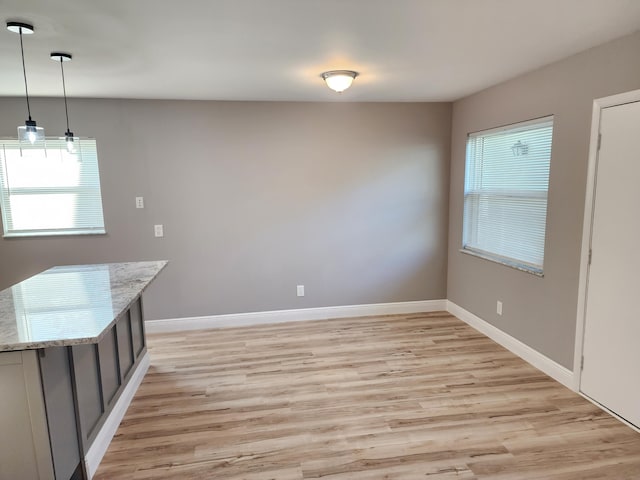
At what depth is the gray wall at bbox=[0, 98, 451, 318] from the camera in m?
3.80

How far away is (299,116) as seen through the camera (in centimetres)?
402

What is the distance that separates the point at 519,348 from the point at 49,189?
4.68 m

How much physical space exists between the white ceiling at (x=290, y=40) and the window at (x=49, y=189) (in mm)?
605

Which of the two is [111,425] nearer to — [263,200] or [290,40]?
[263,200]

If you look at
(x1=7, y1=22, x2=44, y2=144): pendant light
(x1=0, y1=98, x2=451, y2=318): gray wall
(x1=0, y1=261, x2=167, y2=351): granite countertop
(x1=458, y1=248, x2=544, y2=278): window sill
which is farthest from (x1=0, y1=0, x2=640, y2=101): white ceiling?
(x1=458, y1=248, x2=544, y2=278): window sill

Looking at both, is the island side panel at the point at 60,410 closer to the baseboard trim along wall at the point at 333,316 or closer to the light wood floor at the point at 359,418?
the light wood floor at the point at 359,418

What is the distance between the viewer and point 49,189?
3756mm

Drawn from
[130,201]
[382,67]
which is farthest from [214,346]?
[382,67]

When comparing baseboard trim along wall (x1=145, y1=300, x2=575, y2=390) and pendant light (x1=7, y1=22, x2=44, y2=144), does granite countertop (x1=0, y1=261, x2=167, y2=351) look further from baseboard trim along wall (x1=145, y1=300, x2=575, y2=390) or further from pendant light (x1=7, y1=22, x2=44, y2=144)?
baseboard trim along wall (x1=145, y1=300, x2=575, y2=390)

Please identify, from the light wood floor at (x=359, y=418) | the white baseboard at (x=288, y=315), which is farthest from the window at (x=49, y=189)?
the light wood floor at (x=359, y=418)

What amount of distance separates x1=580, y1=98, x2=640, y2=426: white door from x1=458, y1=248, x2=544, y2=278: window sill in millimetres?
505

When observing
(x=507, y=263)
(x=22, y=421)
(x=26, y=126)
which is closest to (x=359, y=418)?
(x=22, y=421)

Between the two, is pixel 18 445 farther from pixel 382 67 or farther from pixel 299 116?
pixel 299 116

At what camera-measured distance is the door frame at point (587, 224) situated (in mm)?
2469
